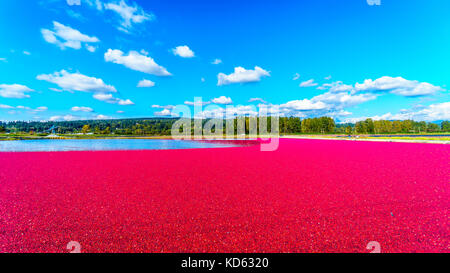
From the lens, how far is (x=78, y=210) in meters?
5.81

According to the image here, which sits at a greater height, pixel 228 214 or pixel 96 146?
pixel 96 146

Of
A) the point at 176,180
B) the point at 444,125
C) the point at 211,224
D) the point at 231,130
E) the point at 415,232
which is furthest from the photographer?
the point at 444,125

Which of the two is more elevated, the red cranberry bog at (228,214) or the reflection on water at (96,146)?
the reflection on water at (96,146)

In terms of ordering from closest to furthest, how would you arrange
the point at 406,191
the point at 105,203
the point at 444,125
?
the point at 105,203, the point at 406,191, the point at 444,125

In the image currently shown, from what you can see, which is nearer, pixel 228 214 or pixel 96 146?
pixel 228 214

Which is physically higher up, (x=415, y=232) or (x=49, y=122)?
(x=49, y=122)

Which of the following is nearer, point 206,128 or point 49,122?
point 206,128

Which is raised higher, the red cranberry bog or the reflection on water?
the reflection on water

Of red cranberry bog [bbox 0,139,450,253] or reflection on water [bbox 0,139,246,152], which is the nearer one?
red cranberry bog [bbox 0,139,450,253]

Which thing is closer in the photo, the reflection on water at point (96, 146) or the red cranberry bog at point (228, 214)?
the red cranberry bog at point (228, 214)
